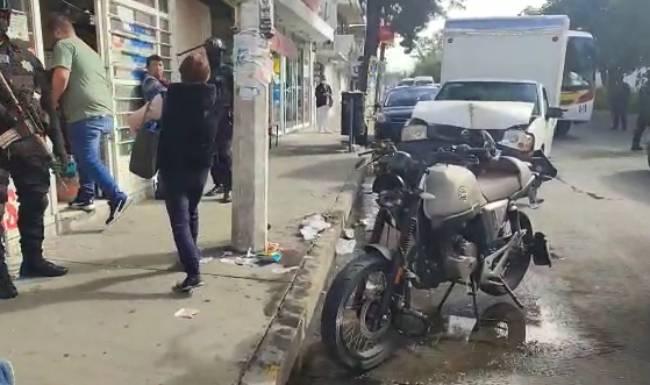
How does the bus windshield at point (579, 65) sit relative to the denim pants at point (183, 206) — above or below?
above

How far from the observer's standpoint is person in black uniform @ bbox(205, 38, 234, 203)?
655cm

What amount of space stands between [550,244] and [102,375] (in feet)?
16.6

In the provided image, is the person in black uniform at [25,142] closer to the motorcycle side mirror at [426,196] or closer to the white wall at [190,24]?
the motorcycle side mirror at [426,196]

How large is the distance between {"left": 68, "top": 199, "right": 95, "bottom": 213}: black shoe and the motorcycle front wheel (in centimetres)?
339

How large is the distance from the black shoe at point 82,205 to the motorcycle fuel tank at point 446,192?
3641 mm

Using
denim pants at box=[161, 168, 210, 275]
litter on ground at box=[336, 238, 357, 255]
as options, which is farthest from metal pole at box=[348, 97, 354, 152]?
denim pants at box=[161, 168, 210, 275]

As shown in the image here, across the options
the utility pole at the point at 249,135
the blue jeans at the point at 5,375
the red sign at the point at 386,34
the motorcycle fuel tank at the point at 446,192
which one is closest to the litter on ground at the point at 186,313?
the utility pole at the point at 249,135

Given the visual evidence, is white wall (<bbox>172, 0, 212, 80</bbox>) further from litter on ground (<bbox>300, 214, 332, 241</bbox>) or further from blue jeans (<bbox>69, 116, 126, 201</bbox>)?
litter on ground (<bbox>300, 214, 332, 241</bbox>)

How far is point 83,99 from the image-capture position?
18.2 feet

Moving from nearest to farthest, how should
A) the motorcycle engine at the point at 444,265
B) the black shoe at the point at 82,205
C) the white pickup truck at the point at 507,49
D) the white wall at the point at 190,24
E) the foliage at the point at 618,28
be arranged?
1. the motorcycle engine at the point at 444,265
2. the black shoe at the point at 82,205
3. the white wall at the point at 190,24
4. the white pickup truck at the point at 507,49
5. the foliage at the point at 618,28

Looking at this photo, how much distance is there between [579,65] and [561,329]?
53.8 feet

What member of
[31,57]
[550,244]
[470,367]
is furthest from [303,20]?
[470,367]

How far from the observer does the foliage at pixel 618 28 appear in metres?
27.5

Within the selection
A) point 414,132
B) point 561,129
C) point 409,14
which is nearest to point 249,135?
point 414,132
